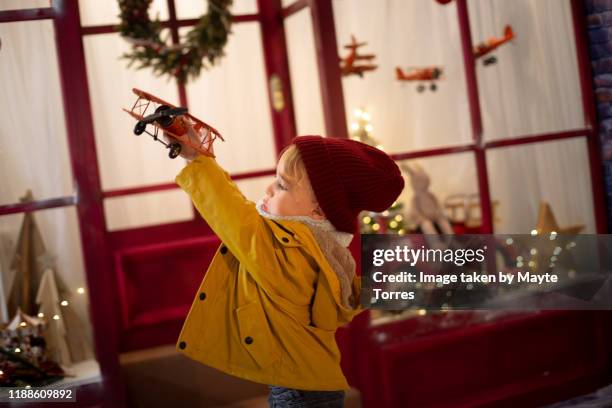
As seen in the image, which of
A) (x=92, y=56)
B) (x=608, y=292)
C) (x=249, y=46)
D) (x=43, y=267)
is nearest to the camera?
(x=43, y=267)

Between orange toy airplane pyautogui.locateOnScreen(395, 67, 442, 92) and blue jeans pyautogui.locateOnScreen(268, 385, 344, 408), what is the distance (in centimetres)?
193

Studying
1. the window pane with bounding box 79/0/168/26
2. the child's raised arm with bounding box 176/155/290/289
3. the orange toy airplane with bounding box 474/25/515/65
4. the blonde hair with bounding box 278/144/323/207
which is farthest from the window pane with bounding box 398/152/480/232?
the child's raised arm with bounding box 176/155/290/289

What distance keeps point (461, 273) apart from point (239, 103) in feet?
6.27

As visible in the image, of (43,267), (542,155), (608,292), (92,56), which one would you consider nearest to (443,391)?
(608,292)

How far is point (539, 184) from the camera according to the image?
4.20 meters

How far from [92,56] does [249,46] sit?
2.64ft

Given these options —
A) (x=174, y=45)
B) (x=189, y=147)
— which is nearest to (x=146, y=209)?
(x=174, y=45)

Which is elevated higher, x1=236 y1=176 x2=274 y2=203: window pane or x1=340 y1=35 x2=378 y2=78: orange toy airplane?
x1=340 y1=35 x2=378 y2=78: orange toy airplane

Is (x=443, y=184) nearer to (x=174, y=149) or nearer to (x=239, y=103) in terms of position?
(x=239, y=103)

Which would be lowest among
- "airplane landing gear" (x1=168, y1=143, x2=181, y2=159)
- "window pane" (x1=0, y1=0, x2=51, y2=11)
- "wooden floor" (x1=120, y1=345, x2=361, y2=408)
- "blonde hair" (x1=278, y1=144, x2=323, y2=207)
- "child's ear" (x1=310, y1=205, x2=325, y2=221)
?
"wooden floor" (x1=120, y1=345, x2=361, y2=408)

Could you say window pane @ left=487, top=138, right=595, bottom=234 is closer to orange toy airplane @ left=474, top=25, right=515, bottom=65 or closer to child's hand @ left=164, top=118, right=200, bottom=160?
orange toy airplane @ left=474, top=25, right=515, bottom=65

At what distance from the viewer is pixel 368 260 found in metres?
2.52

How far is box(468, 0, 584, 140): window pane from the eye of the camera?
4.02m

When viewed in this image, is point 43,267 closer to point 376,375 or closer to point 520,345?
point 376,375
